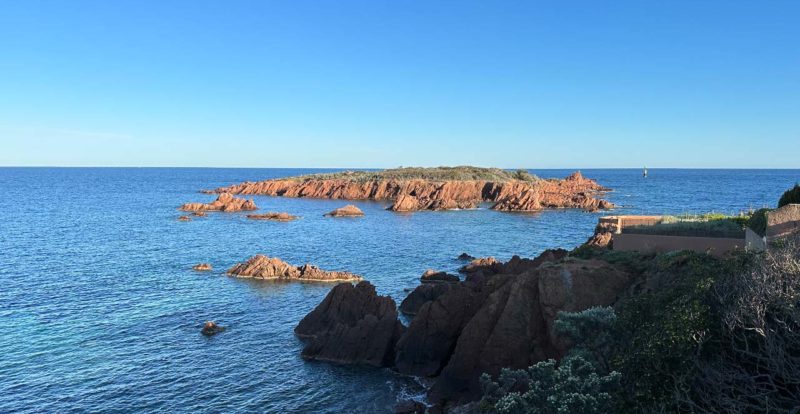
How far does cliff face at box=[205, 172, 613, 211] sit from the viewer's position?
5610 inches

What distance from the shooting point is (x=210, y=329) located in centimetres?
4550

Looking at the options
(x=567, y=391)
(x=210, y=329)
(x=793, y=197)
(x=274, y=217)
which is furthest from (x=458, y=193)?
(x=567, y=391)

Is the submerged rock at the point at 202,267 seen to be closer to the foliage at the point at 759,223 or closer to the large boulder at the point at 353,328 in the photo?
the large boulder at the point at 353,328

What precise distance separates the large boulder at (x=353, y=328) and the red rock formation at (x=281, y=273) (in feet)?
53.8

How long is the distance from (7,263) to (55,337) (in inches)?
1418

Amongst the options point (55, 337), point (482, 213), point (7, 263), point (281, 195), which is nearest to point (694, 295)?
point (55, 337)

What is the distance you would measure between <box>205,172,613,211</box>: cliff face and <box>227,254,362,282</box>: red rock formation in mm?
76408

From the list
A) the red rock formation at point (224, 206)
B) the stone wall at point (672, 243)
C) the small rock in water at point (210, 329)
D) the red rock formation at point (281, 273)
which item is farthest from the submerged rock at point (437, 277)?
the red rock formation at point (224, 206)

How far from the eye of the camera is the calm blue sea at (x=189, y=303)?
34.4m

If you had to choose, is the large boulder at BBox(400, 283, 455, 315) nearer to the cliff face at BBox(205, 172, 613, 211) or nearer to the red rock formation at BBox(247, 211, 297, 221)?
the red rock formation at BBox(247, 211, 297, 221)

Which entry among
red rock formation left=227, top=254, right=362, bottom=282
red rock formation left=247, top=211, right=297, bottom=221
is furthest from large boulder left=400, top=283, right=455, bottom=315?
red rock formation left=247, top=211, right=297, bottom=221

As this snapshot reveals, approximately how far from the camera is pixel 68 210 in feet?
464

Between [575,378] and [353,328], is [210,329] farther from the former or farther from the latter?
[575,378]

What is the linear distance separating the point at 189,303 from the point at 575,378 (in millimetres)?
42417
